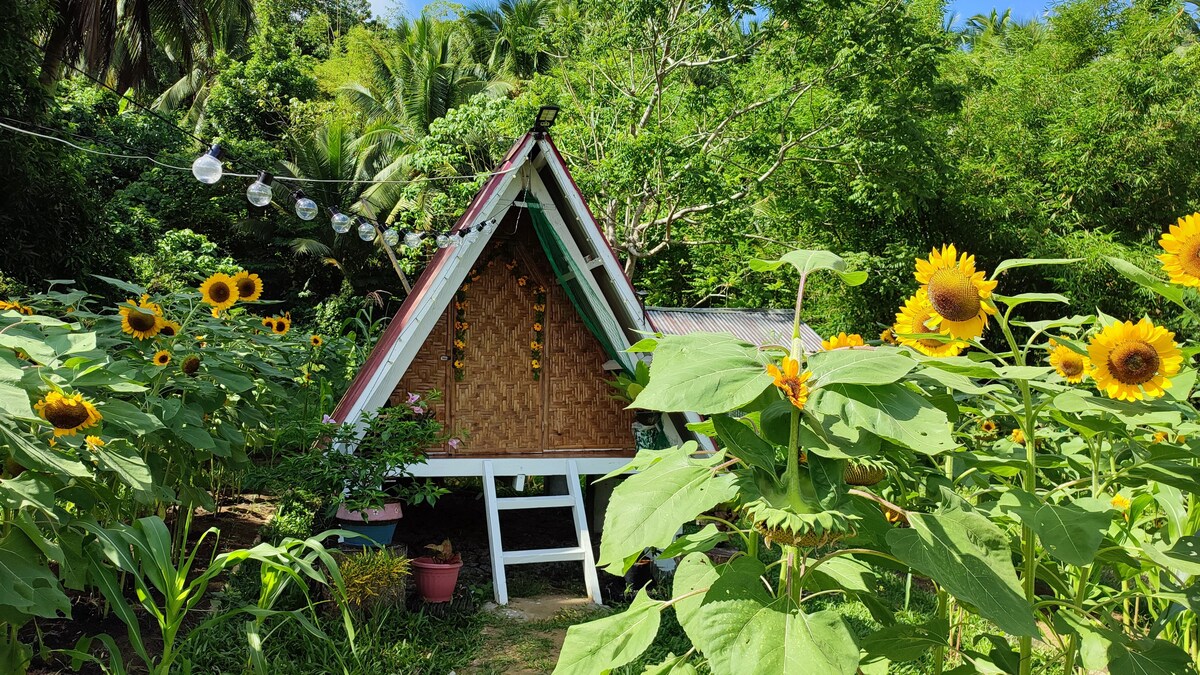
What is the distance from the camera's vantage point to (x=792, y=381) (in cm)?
118

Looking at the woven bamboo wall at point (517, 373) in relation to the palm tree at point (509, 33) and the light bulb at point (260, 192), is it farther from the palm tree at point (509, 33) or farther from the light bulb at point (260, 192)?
the palm tree at point (509, 33)

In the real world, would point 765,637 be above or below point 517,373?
above

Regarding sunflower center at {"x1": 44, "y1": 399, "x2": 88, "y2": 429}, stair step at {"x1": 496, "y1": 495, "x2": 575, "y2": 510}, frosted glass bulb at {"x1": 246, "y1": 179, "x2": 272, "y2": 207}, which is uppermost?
frosted glass bulb at {"x1": 246, "y1": 179, "x2": 272, "y2": 207}

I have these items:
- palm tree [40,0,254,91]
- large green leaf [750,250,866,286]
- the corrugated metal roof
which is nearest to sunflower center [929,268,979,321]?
large green leaf [750,250,866,286]

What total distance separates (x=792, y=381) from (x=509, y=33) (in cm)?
2500

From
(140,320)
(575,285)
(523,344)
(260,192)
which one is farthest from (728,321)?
(140,320)

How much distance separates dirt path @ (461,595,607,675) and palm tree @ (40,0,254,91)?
1263 cm

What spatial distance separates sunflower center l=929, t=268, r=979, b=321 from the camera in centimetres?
149

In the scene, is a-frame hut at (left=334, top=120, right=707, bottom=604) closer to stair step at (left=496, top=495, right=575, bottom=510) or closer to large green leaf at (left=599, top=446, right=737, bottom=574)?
stair step at (left=496, top=495, right=575, bottom=510)

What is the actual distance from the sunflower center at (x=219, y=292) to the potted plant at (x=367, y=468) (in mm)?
961

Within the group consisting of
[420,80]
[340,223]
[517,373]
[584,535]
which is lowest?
[584,535]

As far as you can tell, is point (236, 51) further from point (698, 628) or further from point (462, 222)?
point (698, 628)

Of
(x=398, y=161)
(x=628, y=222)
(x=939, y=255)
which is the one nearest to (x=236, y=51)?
(x=398, y=161)

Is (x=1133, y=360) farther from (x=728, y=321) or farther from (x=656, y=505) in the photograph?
(x=728, y=321)
